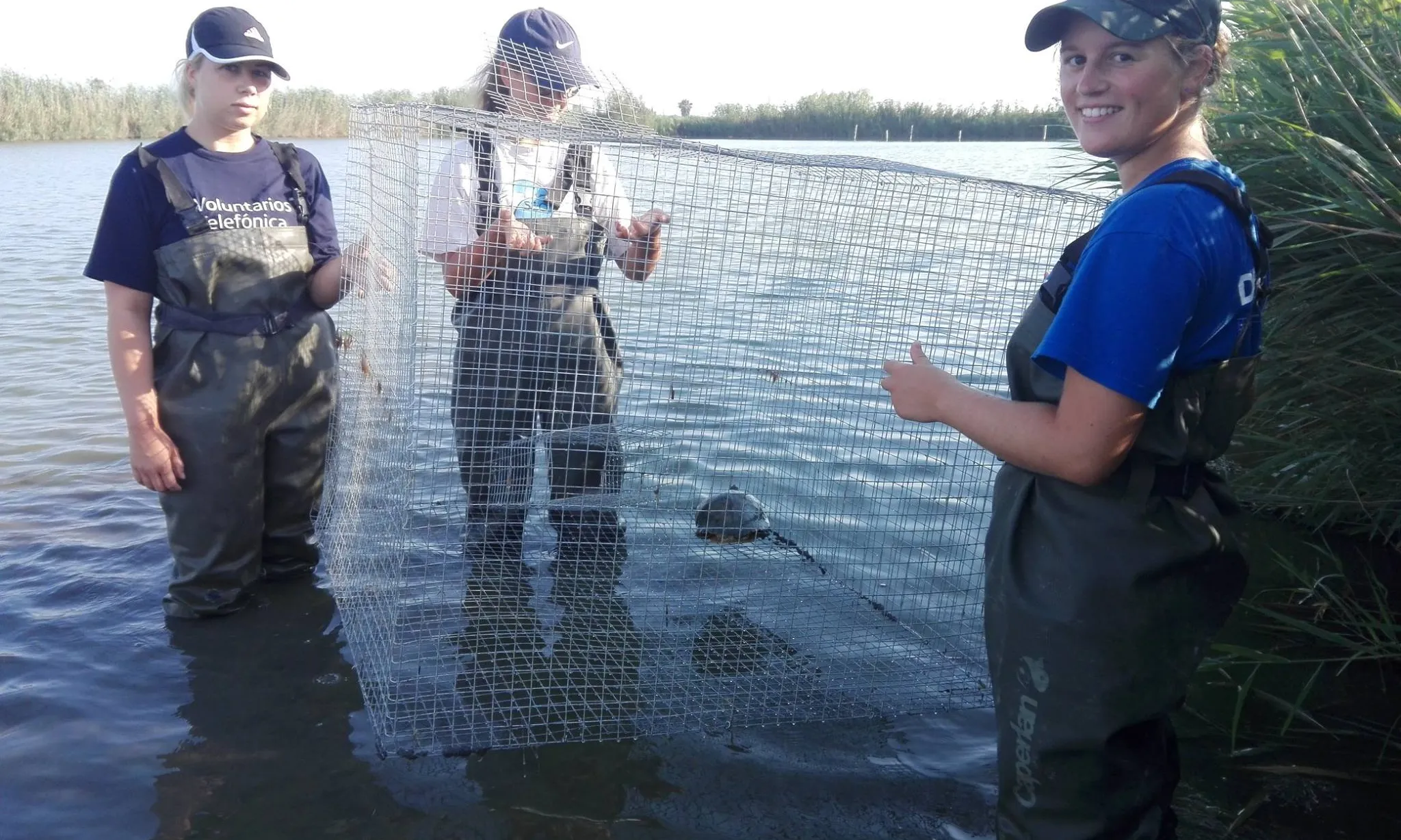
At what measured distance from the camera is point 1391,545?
412cm

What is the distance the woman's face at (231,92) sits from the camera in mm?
3309

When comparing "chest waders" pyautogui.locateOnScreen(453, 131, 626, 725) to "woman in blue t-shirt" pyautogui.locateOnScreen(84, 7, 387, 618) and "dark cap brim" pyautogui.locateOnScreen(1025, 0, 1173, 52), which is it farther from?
"dark cap brim" pyautogui.locateOnScreen(1025, 0, 1173, 52)

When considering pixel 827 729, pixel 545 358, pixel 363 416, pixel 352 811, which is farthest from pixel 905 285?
pixel 352 811

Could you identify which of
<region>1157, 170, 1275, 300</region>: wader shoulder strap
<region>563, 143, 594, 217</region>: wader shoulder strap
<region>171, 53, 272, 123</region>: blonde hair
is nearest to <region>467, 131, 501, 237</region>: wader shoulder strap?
<region>563, 143, 594, 217</region>: wader shoulder strap

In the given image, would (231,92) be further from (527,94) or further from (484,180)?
(484,180)

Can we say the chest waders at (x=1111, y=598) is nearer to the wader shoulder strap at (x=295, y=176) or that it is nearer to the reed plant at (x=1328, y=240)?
the reed plant at (x=1328, y=240)

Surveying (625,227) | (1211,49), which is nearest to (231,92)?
(625,227)

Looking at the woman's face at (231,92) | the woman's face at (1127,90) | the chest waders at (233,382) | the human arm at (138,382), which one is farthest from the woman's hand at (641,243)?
the human arm at (138,382)

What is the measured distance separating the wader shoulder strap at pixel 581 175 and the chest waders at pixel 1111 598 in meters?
1.57

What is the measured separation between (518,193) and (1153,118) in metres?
1.79

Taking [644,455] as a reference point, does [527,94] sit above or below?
above

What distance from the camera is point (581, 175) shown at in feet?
10.4

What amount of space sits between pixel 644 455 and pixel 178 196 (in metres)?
1.69

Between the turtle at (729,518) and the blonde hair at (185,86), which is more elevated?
the blonde hair at (185,86)
